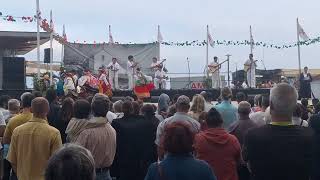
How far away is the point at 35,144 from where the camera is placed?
6059 millimetres

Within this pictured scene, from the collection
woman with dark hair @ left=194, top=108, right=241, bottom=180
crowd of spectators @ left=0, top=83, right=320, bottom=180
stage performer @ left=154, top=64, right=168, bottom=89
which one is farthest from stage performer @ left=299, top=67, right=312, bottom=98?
woman with dark hair @ left=194, top=108, right=241, bottom=180

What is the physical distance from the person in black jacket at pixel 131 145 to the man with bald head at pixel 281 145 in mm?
2848

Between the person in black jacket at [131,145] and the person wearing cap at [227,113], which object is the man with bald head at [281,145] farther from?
the person wearing cap at [227,113]

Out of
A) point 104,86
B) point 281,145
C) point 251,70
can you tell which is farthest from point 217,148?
point 251,70

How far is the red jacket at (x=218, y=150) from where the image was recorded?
6.05m

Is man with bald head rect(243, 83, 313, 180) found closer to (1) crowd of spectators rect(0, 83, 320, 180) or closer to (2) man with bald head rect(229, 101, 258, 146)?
(1) crowd of spectators rect(0, 83, 320, 180)

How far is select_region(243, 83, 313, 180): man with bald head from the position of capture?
4.65m

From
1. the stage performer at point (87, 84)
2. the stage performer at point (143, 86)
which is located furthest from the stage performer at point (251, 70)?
the stage performer at point (87, 84)

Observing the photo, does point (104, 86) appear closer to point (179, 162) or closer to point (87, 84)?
point (87, 84)

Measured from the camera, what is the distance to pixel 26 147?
610cm

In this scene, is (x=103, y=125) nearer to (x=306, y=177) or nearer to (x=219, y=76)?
(x=306, y=177)

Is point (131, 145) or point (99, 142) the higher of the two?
point (99, 142)

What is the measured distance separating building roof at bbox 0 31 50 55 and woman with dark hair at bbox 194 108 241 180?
61.3ft

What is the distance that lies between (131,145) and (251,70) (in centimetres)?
1846
